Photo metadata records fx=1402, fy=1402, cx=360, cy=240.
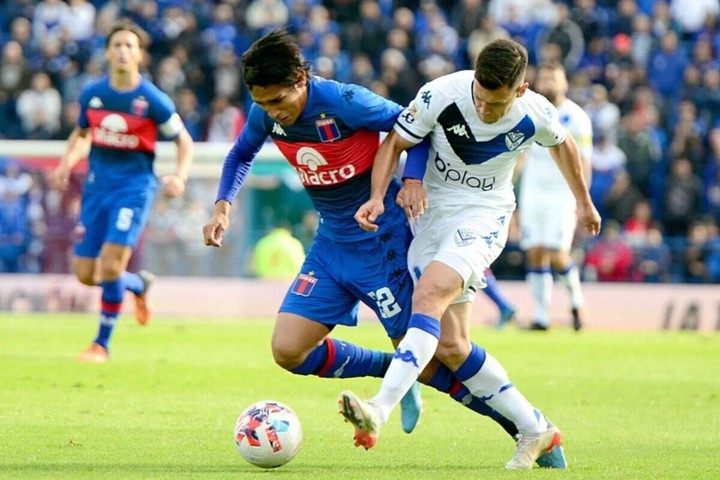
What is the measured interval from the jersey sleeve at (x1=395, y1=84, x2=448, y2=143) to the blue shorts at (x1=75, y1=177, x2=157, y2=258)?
5.35 m

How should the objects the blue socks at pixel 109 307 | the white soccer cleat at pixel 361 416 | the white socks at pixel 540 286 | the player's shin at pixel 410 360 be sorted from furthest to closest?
the white socks at pixel 540 286
the blue socks at pixel 109 307
the player's shin at pixel 410 360
the white soccer cleat at pixel 361 416

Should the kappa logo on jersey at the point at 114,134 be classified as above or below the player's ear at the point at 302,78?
below

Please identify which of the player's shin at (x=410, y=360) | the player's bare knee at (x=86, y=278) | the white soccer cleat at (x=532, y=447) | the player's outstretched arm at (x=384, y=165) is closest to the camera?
the player's shin at (x=410, y=360)

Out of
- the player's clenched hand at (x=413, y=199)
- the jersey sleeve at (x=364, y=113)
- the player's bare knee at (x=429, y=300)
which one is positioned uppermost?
the jersey sleeve at (x=364, y=113)

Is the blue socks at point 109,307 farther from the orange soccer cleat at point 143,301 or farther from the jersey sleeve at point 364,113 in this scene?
the jersey sleeve at point 364,113

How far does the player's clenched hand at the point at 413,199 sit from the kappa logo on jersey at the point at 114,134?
5.50 m

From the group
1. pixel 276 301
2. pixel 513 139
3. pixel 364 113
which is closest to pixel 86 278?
pixel 364 113

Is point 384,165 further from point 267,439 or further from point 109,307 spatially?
point 109,307

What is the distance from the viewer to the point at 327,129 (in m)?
7.80

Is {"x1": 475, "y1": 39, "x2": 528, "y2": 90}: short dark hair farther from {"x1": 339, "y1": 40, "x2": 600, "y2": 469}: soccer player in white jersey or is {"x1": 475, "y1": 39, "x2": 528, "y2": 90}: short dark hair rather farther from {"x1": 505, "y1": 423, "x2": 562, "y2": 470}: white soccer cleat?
{"x1": 505, "y1": 423, "x2": 562, "y2": 470}: white soccer cleat

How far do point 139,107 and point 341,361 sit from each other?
502cm

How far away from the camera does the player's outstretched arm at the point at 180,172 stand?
11.4 metres

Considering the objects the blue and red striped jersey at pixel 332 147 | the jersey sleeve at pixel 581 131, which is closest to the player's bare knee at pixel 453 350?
the blue and red striped jersey at pixel 332 147

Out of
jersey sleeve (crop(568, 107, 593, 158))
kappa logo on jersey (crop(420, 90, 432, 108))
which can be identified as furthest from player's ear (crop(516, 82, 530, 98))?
jersey sleeve (crop(568, 107, 593, 158))
